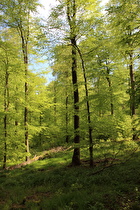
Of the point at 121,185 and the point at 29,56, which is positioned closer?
the point at 121,185

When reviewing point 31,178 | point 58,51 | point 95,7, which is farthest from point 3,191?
point 95,7

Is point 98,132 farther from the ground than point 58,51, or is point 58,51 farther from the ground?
point 58,51

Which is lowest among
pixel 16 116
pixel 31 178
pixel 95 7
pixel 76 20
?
pixel 31 178

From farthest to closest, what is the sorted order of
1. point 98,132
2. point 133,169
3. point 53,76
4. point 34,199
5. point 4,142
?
1. point 53,76
2. point 4,142
3. point 98,132
4. point 133,169
5. point 34,199

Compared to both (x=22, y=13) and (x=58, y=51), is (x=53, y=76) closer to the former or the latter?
(x=22, y=13)

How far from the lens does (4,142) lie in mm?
10344

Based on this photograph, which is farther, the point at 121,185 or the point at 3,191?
the point at 3,191

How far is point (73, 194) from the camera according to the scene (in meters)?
5.09

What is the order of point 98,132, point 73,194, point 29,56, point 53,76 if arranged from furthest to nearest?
1. point 53,76
2. point 29,56
3. point 98,132
4. point 73,194

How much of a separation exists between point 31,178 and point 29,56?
33.8 ft

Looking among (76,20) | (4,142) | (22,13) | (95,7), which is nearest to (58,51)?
(76,20)

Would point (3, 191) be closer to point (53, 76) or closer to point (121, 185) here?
point (121, 185)

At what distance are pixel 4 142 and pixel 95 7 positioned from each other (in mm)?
10813

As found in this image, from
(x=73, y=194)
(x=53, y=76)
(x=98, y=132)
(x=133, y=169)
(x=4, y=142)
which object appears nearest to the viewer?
(x=73, y=194)
